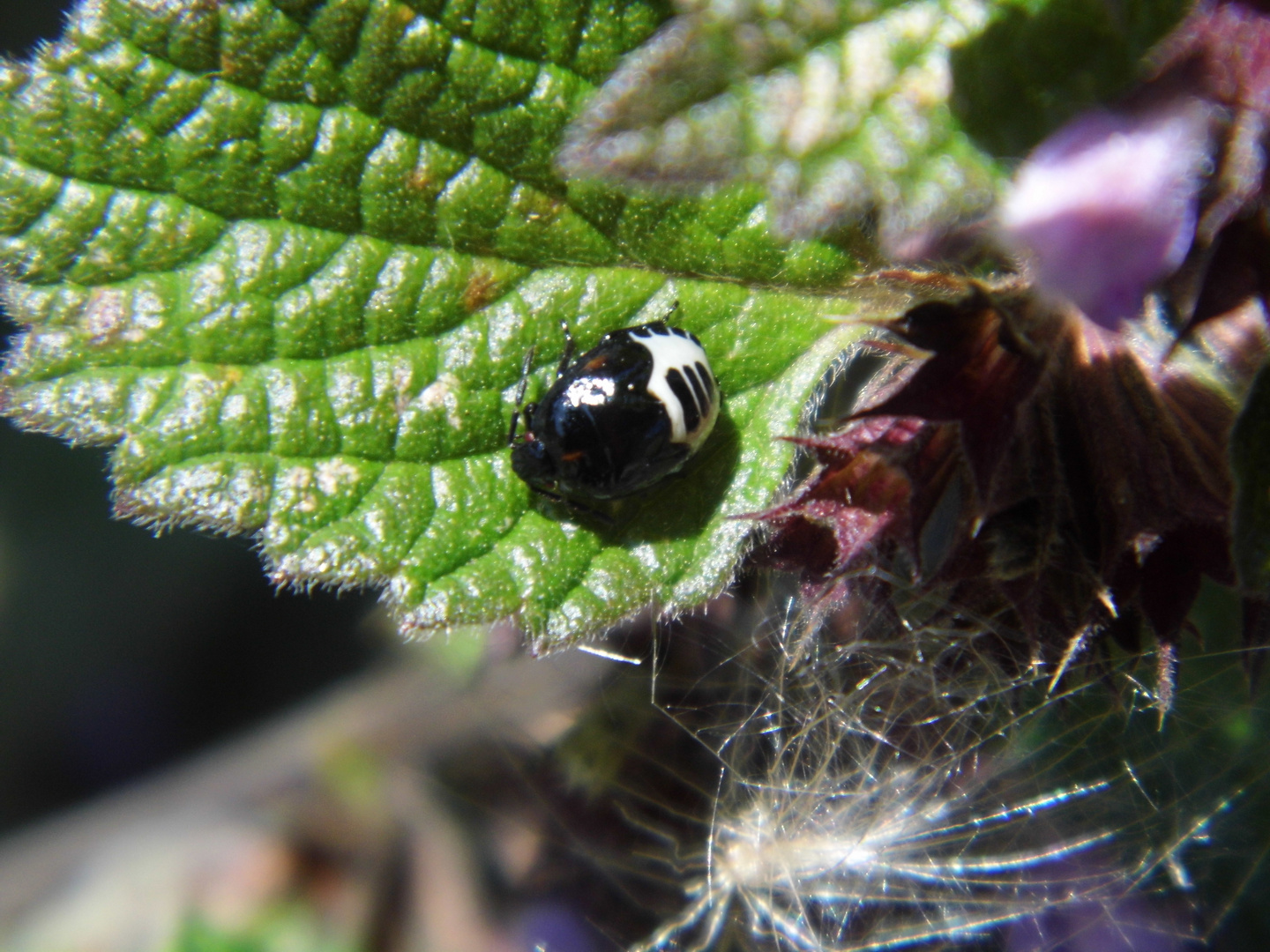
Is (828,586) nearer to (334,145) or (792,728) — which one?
(792,728)

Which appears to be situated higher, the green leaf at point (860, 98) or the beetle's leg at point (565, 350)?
the green leaf at point (860, 98)

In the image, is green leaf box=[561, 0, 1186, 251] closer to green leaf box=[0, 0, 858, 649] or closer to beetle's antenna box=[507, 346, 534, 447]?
green leaf box=[0, 0, 858, 649]

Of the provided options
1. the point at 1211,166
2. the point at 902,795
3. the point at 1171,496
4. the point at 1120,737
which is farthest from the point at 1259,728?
the point at 1211,166

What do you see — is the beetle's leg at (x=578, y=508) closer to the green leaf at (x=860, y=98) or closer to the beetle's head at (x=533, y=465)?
the beetle's head at (x=533, y=465)

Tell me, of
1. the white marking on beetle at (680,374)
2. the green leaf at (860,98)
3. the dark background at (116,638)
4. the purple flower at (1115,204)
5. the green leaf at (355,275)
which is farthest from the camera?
the dark background at (116,638)

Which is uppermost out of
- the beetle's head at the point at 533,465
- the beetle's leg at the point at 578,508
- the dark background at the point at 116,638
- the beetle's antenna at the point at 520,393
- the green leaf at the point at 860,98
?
the green leaf at the point at 860,98

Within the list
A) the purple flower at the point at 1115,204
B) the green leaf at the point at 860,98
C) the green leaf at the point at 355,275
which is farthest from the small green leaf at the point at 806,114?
the green leaf at the point at 355,275
